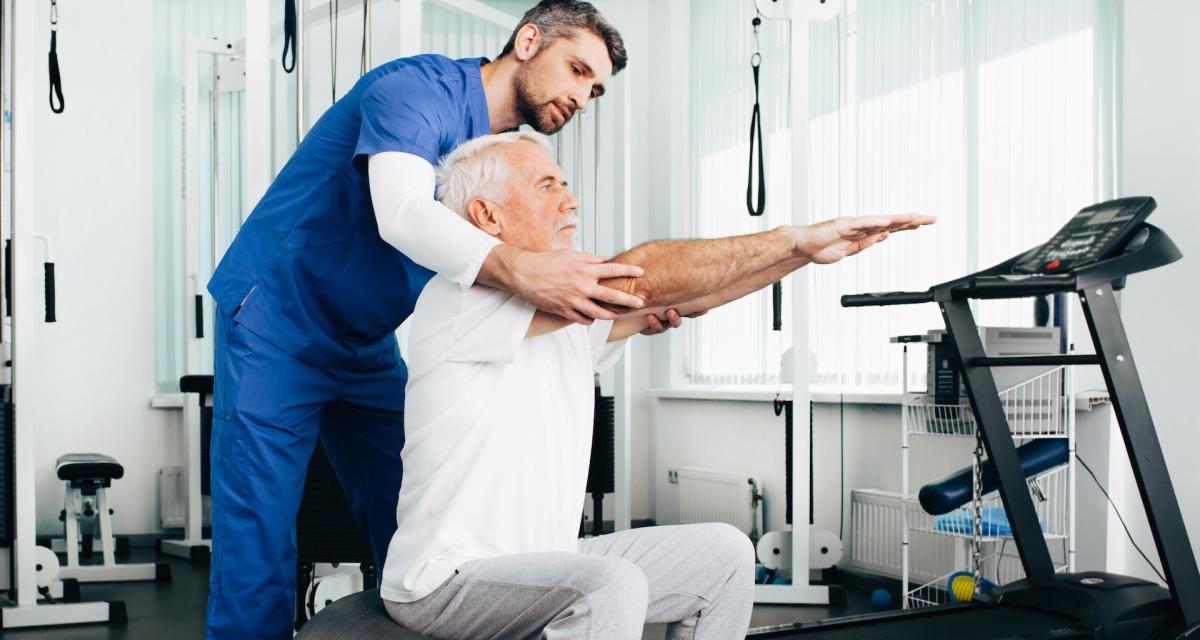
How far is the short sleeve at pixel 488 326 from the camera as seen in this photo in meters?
1.32

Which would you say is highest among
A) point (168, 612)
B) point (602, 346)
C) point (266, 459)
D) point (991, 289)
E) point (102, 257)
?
point (102, 257)

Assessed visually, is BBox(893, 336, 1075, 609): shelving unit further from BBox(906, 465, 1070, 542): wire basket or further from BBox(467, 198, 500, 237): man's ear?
BBox(467, 198, 500, 237): man's ear

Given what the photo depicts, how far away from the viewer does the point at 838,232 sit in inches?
55.1

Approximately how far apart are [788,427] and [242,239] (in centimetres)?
257

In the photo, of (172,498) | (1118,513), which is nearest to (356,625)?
(1118,513)

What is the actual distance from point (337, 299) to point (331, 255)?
75 mm

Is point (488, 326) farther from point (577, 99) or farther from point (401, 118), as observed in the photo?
point (577, 99)

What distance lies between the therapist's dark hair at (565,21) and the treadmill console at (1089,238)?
109 centimetres

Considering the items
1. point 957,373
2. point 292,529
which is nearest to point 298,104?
point 292,529

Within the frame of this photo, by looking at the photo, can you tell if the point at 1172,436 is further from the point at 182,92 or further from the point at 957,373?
the point at 182,92

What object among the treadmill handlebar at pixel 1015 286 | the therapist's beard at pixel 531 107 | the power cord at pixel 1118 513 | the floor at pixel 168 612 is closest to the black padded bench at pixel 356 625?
the therapist's beard at pixel 531 107

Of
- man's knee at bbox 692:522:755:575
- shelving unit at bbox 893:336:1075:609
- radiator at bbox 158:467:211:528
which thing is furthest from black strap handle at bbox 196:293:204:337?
man's knee at bbox 692:522:755:575

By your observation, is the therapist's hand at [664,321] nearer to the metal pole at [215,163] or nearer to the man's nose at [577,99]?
the man's nose at [577,99]

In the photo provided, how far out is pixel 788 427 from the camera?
3.92 m
